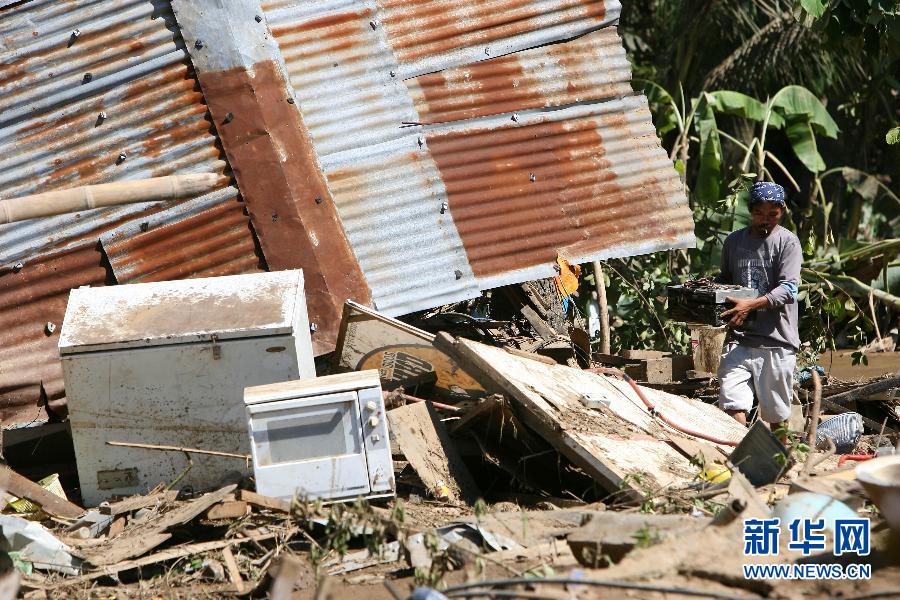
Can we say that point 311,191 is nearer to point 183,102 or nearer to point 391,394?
point 183,102

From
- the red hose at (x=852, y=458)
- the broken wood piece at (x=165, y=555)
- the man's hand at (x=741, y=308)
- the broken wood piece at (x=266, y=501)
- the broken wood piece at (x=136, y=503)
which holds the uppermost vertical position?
the man's hand at (x=741, y=308)

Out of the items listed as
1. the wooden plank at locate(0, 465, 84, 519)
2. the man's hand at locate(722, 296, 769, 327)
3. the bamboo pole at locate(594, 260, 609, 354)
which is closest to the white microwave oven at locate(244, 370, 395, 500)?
the wooden plank at locate(0, 465, 84, 519)

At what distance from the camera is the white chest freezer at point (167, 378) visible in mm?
5613

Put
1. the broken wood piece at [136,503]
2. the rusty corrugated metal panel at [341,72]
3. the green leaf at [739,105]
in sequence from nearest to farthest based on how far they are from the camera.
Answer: the broken wood piece at [136,503] → the rusty corrugated metal panel at [341,72] → the green leaf at [739,105]

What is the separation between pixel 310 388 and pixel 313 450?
0.32 m

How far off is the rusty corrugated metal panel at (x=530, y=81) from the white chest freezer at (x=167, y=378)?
93.7 inches

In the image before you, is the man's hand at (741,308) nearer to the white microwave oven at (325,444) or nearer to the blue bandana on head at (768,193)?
Result: the blue bandana on head at (768,193)

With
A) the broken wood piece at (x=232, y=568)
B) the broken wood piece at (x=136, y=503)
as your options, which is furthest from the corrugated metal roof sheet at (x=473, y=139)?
the broken wood piece at (x=232, y=568)

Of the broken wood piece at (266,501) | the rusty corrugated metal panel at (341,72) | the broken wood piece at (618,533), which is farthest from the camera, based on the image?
the rusty corrugated metal panel at (341,72)

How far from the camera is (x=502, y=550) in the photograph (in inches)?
185

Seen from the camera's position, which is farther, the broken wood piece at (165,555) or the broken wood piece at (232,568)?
the broken wood piece at (165,555)

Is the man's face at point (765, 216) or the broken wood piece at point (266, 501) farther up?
the man's face at point (765, 216)

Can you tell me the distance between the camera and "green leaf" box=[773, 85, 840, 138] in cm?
1234

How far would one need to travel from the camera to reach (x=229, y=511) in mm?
5223
